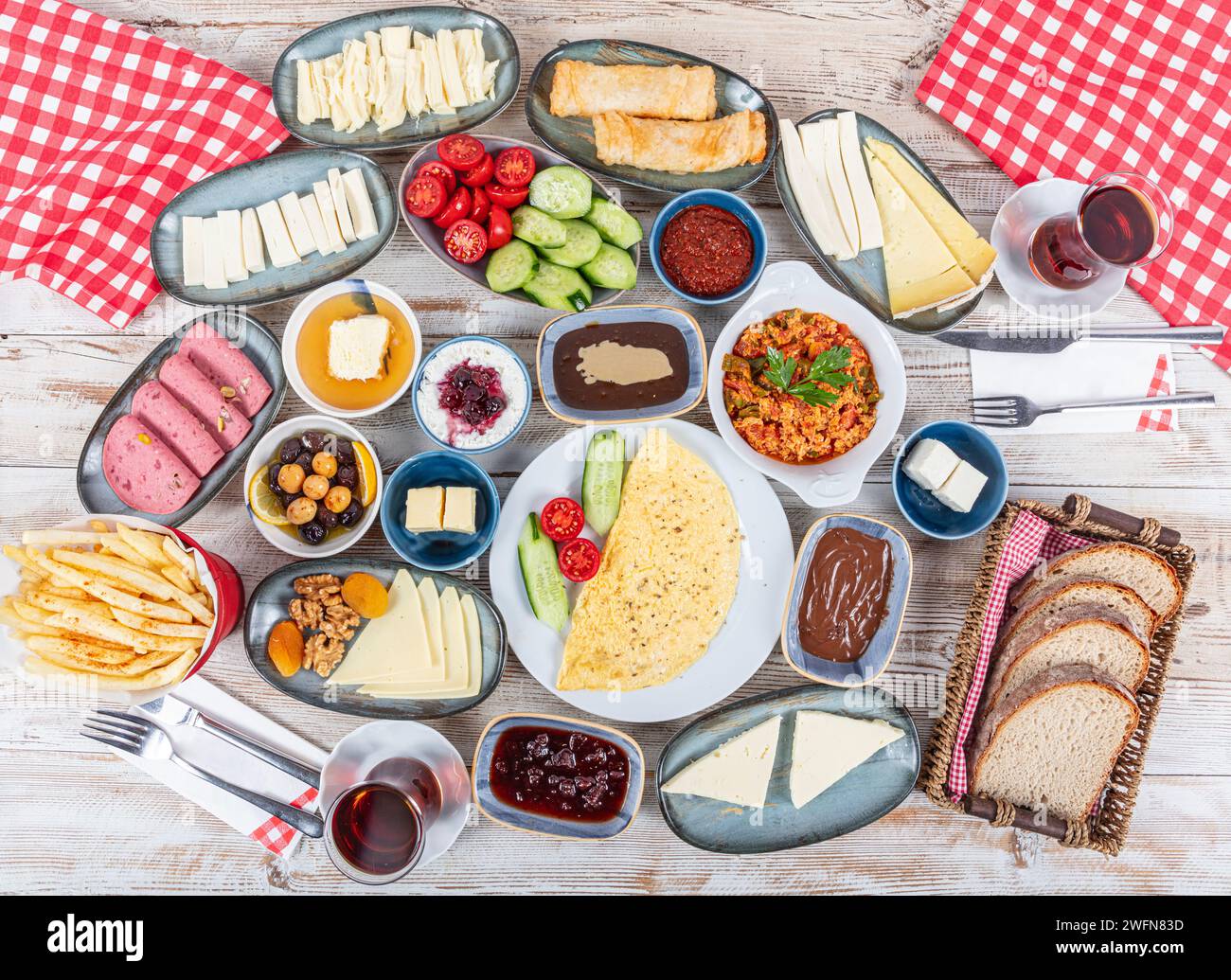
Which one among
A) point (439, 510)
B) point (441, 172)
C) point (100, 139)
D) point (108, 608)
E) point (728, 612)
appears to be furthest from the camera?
point (100, 139)

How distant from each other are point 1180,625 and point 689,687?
6.20ft

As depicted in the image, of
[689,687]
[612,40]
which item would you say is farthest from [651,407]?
[612,40]

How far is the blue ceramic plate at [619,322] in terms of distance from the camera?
2.88 meters

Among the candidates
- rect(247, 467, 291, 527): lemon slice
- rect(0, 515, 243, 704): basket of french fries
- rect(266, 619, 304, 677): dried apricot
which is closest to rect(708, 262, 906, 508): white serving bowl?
rect(247, 467, 291, 527): lemon slice

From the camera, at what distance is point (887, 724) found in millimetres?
2893

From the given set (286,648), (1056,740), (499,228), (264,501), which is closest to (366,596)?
(286,648)

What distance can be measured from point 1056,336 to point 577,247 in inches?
72.8

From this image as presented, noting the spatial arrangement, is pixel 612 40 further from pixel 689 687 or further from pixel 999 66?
pixel 689 687

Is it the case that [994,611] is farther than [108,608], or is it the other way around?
[994,611]

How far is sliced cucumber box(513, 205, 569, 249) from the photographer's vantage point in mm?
2863

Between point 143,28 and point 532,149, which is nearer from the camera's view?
point 532,149

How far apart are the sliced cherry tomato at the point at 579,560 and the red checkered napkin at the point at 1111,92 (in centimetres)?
217

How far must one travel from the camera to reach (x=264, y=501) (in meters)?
2.76

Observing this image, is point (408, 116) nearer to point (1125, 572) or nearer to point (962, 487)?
point (962, 487)
